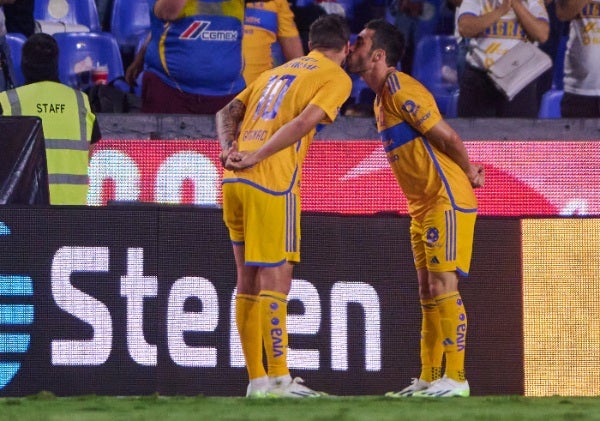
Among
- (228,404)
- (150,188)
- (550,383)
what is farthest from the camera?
(150,188)

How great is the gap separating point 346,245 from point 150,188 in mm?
1375

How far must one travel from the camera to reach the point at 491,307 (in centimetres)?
603

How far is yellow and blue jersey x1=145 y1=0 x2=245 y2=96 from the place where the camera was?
7328 mm

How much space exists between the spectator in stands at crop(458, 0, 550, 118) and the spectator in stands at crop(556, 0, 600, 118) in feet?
0.85

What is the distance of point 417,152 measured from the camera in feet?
18.6

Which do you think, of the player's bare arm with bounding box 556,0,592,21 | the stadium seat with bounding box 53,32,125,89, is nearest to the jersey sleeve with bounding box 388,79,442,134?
the player's bare arm with bounding box 556,0,592,21

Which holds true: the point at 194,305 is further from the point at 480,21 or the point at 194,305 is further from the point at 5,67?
the point at 480,21

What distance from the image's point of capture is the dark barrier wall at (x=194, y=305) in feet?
19.0

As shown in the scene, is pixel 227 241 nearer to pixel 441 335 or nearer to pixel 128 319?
pixel 128 319

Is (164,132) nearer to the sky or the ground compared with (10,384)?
nearer to the sky

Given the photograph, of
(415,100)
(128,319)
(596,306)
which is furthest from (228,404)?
(596,306)

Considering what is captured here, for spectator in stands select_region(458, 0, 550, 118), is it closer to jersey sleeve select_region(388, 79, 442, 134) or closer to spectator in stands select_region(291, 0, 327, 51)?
spectator in stands select_region(291, 0, 327, 51)

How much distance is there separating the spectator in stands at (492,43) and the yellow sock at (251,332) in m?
2.75

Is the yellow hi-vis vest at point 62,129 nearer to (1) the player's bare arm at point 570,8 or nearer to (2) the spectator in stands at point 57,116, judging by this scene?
(2) the spectator in stands at point 57,116
